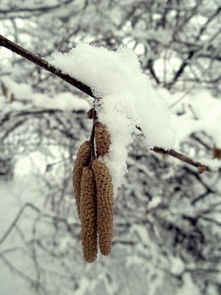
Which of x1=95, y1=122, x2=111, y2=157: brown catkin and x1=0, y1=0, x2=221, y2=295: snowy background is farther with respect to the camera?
x1=0, y1=0, x2=221, y2=295: snowy background

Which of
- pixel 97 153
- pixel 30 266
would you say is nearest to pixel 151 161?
pixel 30 266

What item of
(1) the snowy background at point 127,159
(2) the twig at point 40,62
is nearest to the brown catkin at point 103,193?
(2) the twig at point 40,62

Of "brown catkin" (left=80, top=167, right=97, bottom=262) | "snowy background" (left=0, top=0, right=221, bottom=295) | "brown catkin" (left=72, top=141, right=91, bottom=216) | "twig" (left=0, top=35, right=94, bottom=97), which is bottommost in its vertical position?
"brown catkin" (left=80, top=167, right=97, bottom=262)

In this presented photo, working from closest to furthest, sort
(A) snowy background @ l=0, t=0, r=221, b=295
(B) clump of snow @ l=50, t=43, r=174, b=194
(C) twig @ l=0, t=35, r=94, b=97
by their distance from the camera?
1. (C) twig @ l=0, t=35, r=94, b=97
2. (B) clump of snow @ l=50, t=43, r=174, b=194
3. (A) snowy background @ l=0, t=0, r=221, b=295

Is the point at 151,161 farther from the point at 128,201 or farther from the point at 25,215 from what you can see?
the point at 25,215

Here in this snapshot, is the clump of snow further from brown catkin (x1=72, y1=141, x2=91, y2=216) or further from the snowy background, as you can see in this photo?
the snowy background

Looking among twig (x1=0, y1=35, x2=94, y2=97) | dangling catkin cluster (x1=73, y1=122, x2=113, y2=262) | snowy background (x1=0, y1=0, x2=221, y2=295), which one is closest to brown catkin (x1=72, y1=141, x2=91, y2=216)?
dangling catkin cluster (x1=73, y1=122, x2=113, y2=262)

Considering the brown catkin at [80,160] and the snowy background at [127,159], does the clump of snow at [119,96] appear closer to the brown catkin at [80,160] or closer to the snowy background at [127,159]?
the brown catkin at [80,160]
